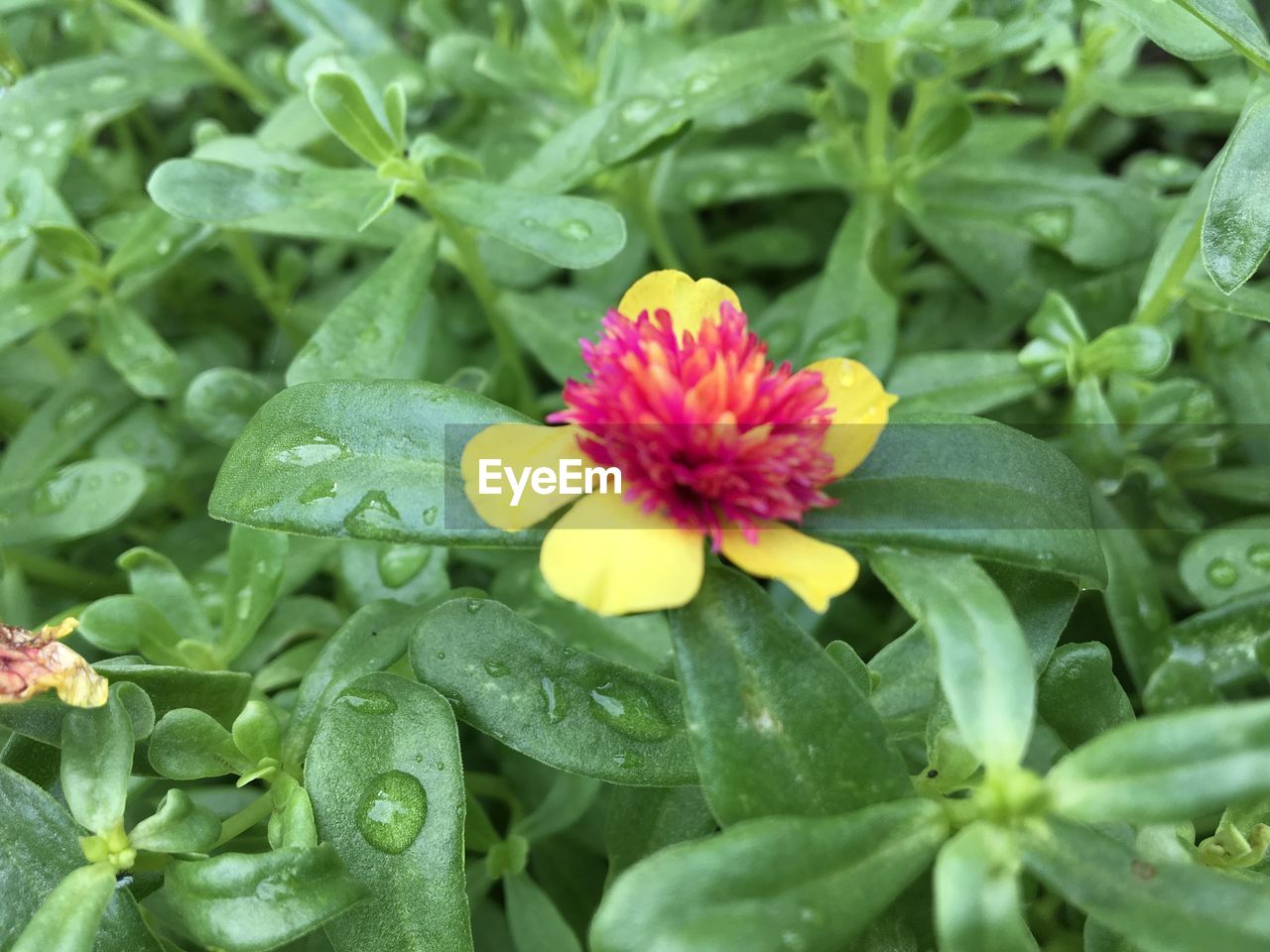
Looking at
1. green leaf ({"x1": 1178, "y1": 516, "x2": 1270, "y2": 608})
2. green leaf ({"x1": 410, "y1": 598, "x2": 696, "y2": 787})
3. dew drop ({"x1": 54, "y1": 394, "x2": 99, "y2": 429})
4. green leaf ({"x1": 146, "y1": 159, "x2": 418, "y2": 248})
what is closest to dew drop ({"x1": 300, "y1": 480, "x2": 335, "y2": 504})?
green leaf ({"x1": 410, "y1": 598, "x2": 696, "y2": 787})

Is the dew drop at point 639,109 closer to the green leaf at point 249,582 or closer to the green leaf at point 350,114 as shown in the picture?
the green leaf at point 350,114

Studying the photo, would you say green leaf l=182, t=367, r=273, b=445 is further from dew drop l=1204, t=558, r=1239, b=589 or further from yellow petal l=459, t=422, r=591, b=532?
dew drop l=1204, t=558, r=1239, b=589

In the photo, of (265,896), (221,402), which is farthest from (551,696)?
(221,402)

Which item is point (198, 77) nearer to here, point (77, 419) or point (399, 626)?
point (77, 419)

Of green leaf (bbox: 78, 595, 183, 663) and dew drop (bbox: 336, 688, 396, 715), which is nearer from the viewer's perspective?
dew drop (bbox: 336, 688, 396, 715)

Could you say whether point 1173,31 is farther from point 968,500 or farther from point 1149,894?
point 1149,894
